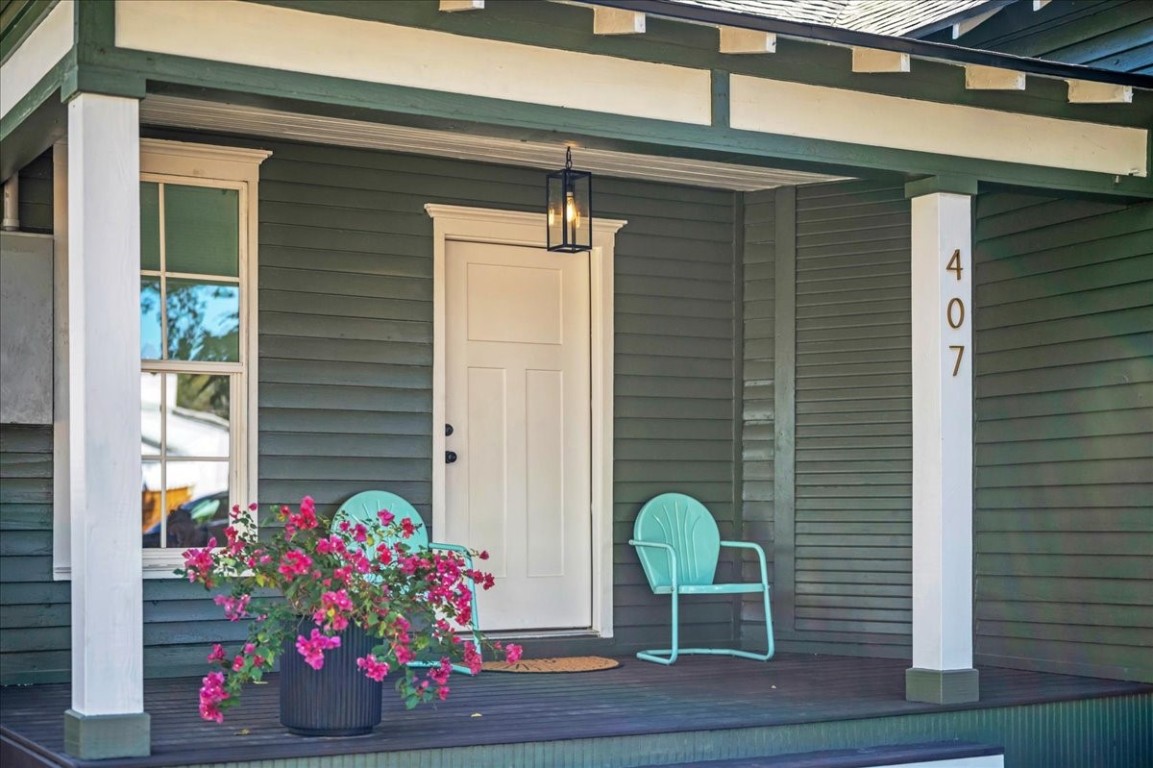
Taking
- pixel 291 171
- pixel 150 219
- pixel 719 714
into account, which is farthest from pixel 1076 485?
pixel 150 219

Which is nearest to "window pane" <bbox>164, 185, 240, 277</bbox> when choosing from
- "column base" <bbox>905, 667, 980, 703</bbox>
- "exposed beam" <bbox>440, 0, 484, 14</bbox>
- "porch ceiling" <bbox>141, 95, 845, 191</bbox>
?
"porch ceiling" <bbox>141, 95, 845, 191</bbox>

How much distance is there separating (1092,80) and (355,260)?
3078mm

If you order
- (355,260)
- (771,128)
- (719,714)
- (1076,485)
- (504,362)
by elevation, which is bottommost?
(719,714)

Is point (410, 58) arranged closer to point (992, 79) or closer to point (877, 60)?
point (877, 60)

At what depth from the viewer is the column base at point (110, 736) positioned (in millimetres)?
3932

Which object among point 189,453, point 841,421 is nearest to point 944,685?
point 841,421

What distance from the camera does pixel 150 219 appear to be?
5.81 metres

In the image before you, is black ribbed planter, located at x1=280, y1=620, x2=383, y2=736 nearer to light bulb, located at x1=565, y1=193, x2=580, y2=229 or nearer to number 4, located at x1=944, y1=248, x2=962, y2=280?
light bulb, located at x1=565, y1=193, x2=580, y2=229

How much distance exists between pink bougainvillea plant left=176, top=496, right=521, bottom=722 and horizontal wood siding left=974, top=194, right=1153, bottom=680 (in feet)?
9.31

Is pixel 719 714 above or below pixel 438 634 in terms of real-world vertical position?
below

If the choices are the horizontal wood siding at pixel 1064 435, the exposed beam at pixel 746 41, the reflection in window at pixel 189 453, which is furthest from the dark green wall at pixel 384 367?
the exposed beam at pixel 746 41

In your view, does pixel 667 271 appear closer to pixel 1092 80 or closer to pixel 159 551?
pixel 1092 80

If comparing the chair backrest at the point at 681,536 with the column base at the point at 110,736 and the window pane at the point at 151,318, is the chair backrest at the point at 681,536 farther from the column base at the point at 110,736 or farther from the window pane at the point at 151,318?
the column base at the point at 110,736

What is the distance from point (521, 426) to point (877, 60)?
8.03 ft
